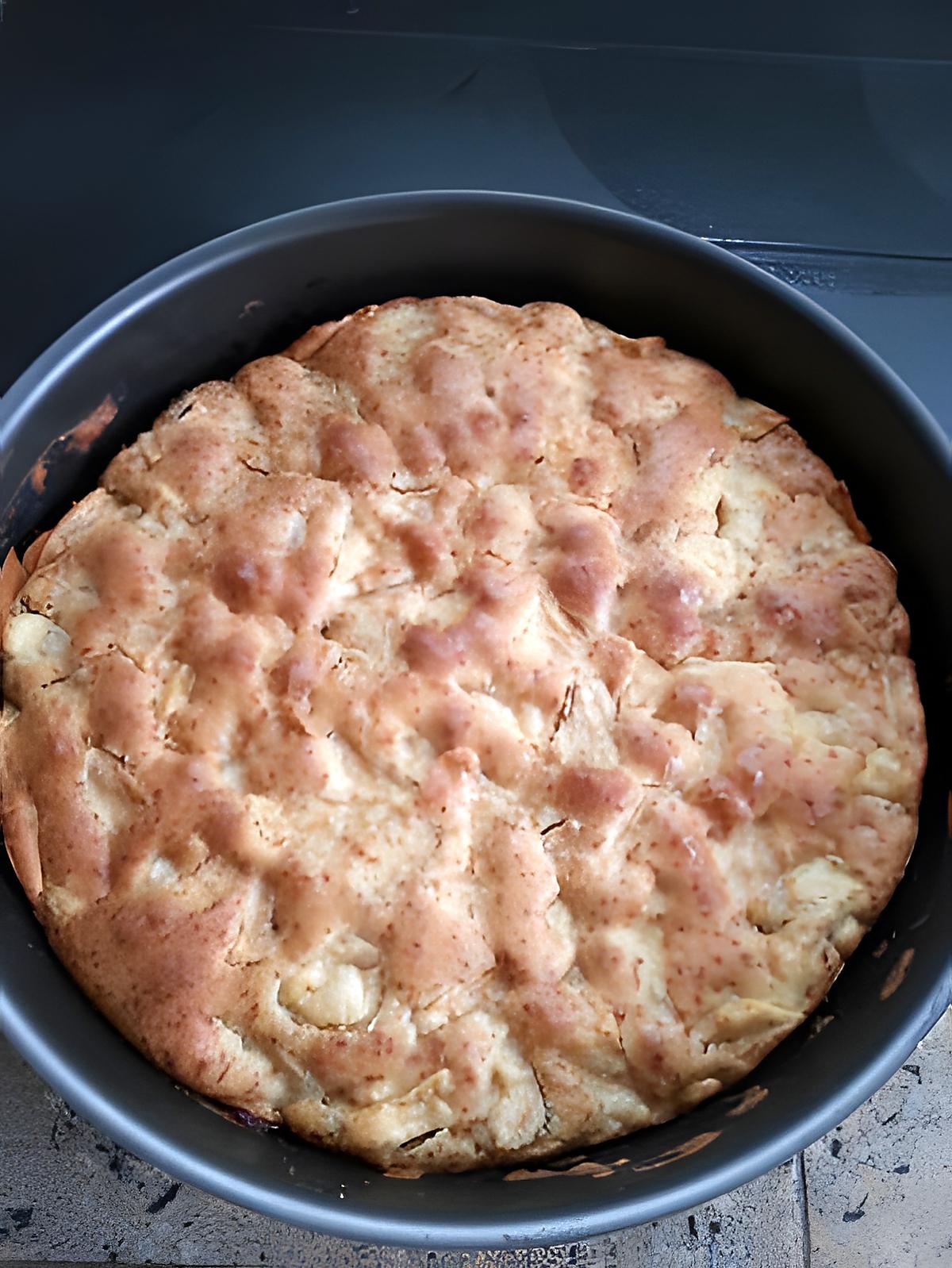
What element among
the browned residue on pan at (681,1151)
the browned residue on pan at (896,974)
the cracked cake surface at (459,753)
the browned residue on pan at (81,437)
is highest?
the browned residue on pan at (81,437)

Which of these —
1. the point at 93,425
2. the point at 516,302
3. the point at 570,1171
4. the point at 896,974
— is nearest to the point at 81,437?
the point at 93,425

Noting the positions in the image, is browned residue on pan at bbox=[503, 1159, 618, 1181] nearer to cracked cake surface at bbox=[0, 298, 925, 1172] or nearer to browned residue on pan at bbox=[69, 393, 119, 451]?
cracked cake surface at bbox=[0, 298, 925, 1172]

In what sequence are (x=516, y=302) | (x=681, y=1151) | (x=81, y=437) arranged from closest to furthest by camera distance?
(x=681, y=1151)
(x=81, y=437)
(x=516, y=302)

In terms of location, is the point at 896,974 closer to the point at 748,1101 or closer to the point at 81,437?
the point at 748,1101

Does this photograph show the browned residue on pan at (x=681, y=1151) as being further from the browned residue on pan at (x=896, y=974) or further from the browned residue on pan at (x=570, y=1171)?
the browned residue on pan at (x=896, y=974)

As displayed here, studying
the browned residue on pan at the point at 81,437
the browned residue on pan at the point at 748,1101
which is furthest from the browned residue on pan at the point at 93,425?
the browned residue on pan at the point at 748,1101

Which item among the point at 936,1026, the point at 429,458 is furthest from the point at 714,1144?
the point at 429,458

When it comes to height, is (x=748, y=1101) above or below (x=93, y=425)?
below
